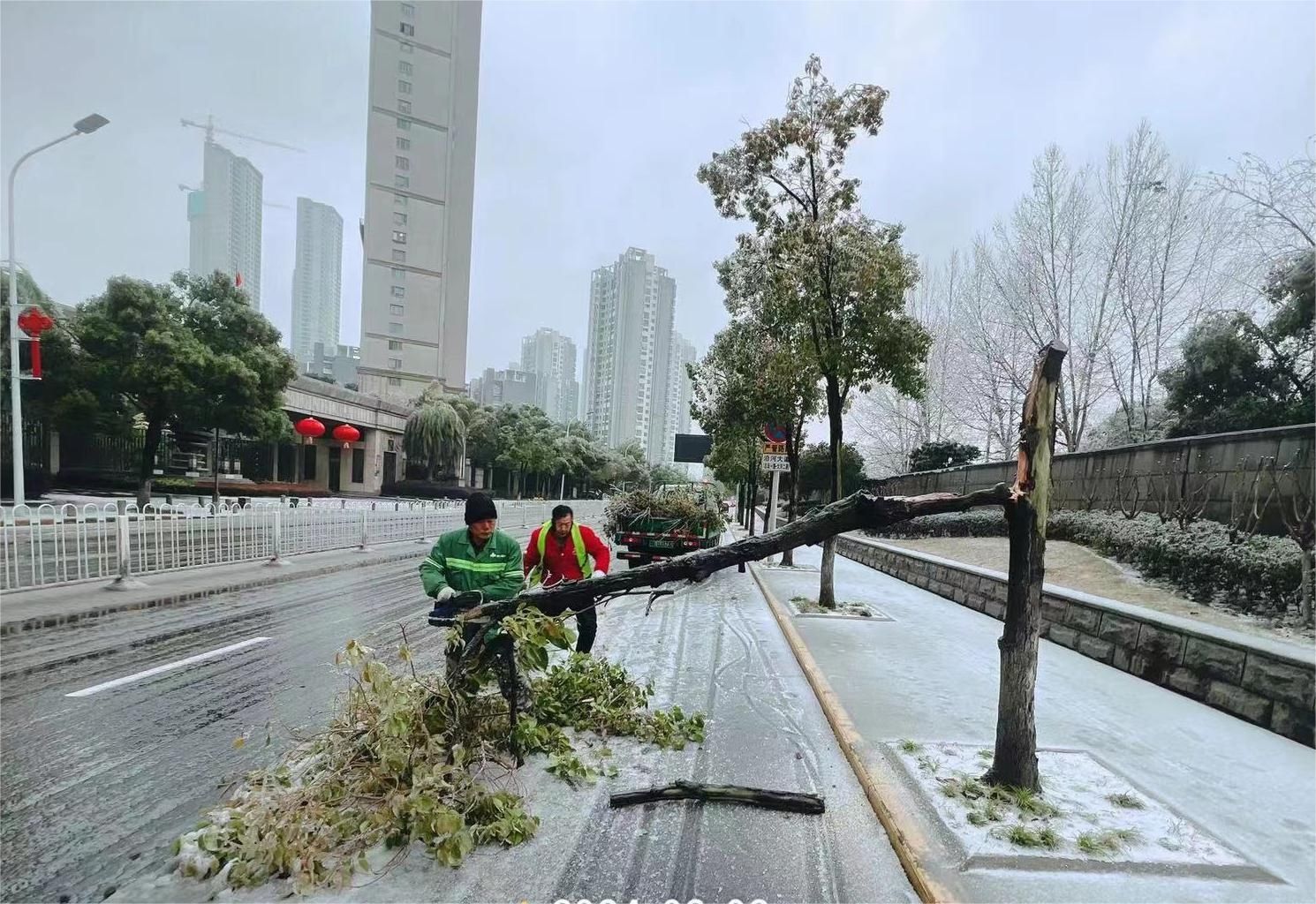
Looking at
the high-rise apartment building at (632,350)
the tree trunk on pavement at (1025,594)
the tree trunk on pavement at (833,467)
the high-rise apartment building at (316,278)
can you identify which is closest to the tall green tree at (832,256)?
the tree trunk on pavement at (833,467)

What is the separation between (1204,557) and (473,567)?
8061mm

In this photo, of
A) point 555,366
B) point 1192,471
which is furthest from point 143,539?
point 555,366

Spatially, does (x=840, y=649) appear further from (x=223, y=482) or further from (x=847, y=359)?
(x=223, y=482)

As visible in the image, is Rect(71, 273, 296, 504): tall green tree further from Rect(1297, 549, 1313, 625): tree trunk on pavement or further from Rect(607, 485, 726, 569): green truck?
Rect(1297, 549, 1313, 625): tree trunk on pavement

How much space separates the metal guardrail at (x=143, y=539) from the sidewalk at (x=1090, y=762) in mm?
9735

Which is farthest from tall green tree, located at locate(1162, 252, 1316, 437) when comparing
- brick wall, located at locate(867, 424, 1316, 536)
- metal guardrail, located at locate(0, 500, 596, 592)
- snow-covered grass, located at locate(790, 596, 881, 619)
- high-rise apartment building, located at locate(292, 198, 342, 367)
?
high-rise apartment building, located at locate(292, 198, 342, 367)

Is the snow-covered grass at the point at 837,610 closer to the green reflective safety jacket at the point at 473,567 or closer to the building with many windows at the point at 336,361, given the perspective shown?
the green reflective safety jacket at the point at 473,567

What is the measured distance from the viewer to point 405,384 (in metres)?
71.0

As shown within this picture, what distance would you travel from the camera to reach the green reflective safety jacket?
3.92 m

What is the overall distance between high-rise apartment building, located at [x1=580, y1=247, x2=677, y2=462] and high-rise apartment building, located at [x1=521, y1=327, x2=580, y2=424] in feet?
89.0

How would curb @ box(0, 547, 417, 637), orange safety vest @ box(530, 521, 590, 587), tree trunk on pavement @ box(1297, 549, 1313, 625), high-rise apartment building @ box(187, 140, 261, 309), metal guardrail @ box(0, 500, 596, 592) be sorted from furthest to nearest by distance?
high-rise apartment building @ box(187, 140, 261, 309) < metal guardrail @ box(0, 500, 596, 592) < curb @ box(0, 547, 417, 637) < tree trunk on pavement @ box(1297, 549, 1313, 625) < orange safety vest @ box(530, 521, 590, 587)

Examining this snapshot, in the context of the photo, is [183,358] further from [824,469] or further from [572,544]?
[824,469]

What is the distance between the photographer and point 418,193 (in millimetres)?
75812

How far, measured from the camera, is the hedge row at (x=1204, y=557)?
6.15 m
